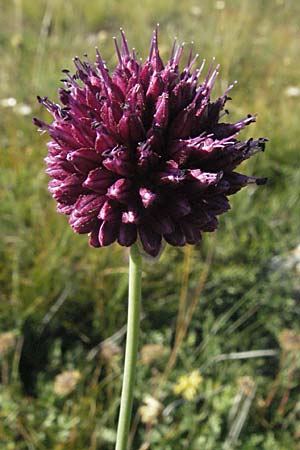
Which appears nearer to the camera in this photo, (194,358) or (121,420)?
(121,420)

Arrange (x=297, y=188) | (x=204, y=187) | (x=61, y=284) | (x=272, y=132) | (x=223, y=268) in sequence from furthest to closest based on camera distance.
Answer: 1. (x=272, y=132)
2. (x=297, y=188)
3. (x=223, y=268)
4. (x=61, y=284)
5. (x=204, y=187)

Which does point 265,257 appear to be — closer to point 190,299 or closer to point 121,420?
point 190,299

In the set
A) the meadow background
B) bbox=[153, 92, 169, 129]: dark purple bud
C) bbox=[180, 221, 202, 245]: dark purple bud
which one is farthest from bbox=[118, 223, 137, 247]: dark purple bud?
the meadow background

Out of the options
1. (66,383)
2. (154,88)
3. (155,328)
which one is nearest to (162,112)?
(154,88)

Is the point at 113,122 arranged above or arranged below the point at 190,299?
above

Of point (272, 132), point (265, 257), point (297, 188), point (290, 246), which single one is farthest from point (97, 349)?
point (272, 132)
